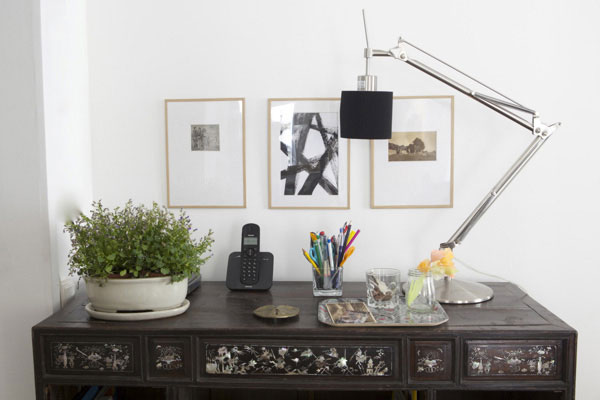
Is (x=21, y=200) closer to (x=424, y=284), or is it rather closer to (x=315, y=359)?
(x=315, y=359)

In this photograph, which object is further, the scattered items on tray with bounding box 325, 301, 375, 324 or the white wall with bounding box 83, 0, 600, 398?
the white wall with bounding box 83, 0, 600, 398

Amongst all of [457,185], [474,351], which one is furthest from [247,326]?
[457,185]

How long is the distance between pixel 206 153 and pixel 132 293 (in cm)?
62

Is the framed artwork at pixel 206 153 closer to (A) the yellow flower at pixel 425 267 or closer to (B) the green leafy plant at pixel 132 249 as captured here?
(B) the green leafy plant at pixel 132 249

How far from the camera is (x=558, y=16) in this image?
1.79m

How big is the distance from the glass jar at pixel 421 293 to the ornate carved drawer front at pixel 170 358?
0.62 m

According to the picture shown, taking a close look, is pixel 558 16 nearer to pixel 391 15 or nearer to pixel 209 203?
pixel 391 15

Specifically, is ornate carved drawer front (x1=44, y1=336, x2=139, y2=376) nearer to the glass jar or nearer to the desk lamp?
the glass jar

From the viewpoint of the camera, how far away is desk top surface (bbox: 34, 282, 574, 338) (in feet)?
4.57

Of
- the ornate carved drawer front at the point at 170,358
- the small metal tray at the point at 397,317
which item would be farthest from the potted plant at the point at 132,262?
the small metal tray at the point at 397,317

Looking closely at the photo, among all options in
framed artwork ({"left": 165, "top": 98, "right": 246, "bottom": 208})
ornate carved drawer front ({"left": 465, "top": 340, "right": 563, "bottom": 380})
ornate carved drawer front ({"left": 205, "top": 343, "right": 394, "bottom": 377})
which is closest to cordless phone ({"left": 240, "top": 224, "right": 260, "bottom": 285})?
framed artwork ({"left": 165, "top": 98, "right": 246, "bottom": 208})

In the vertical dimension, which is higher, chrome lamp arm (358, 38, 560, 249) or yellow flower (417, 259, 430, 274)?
chrome lamp arm (358, 38, 560, 249)

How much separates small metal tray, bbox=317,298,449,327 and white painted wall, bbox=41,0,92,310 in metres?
0.81

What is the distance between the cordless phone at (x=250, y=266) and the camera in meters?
1.77
